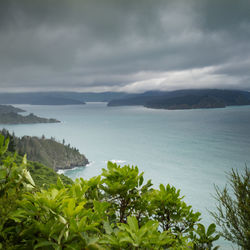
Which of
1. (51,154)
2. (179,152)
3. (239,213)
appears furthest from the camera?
(51,154)

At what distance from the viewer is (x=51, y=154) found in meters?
88.5

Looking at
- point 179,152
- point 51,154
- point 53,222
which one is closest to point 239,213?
point 53,222

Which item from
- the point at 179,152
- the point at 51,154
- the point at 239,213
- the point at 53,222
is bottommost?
the point at 51,154

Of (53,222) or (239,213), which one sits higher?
(53,222)

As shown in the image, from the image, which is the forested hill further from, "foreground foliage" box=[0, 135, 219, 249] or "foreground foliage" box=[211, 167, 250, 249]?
"foreground foliage" box=[0, 135, 219, 249]

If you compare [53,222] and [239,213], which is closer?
[53,222]

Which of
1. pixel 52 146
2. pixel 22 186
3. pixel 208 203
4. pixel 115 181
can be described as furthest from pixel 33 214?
pixel 52 146

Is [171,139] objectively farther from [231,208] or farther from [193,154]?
[231,208]

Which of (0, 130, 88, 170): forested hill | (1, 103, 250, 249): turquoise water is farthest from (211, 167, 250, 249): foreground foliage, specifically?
(0, 130, 88, 170): forested hill

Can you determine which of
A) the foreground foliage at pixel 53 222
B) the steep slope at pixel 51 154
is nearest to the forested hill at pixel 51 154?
the steep slope at pixel 51 154

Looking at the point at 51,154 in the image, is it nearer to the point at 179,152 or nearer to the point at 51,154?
the point at 51,154

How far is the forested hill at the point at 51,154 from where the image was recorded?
82.7 metres

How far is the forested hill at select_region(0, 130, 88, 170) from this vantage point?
82688mm

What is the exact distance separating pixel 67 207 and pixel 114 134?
406ft
